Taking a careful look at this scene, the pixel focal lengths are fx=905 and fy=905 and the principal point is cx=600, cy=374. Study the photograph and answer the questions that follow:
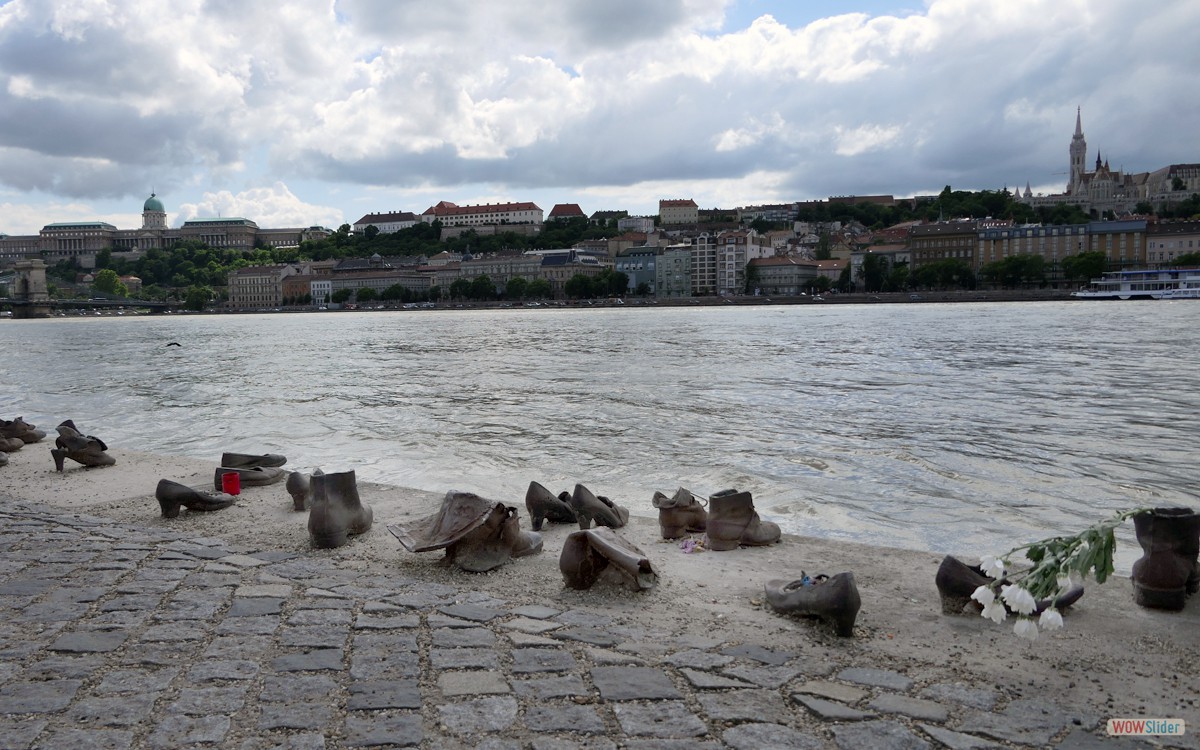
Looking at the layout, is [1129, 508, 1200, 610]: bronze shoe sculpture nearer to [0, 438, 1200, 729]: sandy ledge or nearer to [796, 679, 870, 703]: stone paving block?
[0, 438, 1200, 729]: sandy ledge

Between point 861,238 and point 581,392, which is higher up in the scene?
point 861,238

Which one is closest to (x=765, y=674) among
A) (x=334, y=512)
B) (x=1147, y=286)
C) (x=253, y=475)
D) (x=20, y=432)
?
(x=334, y=512)

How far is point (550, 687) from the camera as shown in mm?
3346

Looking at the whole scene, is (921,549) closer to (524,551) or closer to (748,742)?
(524,551)

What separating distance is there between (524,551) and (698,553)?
3.70 feet

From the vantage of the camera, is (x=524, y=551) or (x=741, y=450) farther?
(x=741, y=450)

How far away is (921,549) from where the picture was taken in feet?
20.5

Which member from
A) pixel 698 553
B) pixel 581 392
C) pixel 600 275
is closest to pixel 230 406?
pixel 581 392

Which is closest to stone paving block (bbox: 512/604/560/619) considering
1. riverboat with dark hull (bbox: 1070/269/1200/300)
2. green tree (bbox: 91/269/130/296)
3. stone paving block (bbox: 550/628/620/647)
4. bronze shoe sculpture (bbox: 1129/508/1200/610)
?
stone paving block (bbox: 550/628/620/647)

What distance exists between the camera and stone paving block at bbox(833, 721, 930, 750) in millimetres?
2912

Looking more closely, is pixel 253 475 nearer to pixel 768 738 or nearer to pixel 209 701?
pixel 209 701

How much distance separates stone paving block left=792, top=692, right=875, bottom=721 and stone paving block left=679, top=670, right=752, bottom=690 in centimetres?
22

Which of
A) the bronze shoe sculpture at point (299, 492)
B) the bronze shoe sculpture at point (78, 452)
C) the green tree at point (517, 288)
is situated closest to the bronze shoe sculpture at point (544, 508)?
the bronze shoe sculpture at point (299, 492)

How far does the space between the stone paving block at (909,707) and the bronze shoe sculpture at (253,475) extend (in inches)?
246
